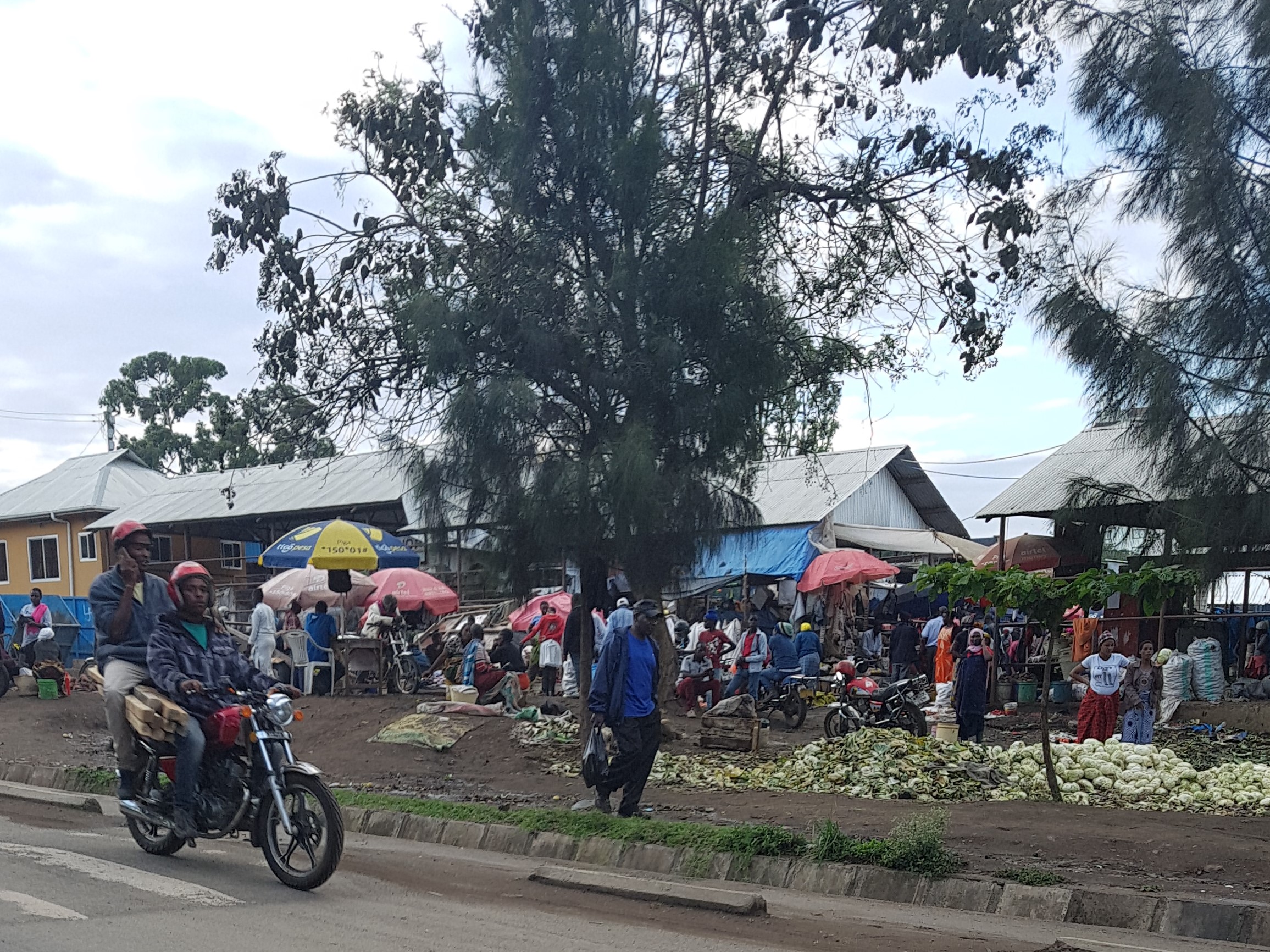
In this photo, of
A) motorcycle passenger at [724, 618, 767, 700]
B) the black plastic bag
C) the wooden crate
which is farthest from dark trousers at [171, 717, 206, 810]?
motorcycle passenger at [724, 618, 767, 700]

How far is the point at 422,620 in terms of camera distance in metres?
29.8

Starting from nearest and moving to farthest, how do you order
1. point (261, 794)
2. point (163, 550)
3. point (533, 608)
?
1. point (261, 794)
2. point (533, 608)
3. point (163, 550)

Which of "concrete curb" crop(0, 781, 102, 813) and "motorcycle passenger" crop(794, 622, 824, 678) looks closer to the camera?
"concrete curb" crop(0, 781, 102, 813)

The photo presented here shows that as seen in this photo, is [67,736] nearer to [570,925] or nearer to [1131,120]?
[570,925]

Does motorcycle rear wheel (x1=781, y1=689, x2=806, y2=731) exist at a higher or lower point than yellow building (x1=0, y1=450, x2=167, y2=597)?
lower

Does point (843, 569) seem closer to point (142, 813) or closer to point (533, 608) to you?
point (533, 608)

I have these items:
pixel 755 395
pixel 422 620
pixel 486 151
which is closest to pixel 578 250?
pixel 486 151

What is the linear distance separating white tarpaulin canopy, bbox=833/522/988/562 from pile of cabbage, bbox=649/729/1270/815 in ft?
49.5

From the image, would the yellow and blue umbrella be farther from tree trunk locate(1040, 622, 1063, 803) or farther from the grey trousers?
the grey trousers

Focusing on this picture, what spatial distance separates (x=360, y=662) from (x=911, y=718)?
31.3 ft

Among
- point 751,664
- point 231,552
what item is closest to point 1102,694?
point 751,664

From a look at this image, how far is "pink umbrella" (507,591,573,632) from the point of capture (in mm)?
25278

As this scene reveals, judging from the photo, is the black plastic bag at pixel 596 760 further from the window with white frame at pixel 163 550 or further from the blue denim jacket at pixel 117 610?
the window with white frame at pixel 163 550

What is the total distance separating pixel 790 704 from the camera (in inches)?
762
